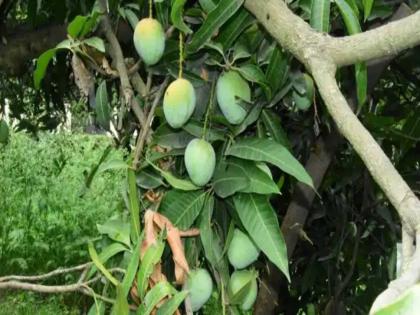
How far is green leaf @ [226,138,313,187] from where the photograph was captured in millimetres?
933

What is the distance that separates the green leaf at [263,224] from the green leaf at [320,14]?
0.68ft

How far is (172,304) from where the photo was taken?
88 cm

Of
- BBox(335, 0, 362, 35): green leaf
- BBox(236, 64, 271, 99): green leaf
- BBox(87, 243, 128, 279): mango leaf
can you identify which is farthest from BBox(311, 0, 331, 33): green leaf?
BBox(87, 243, 128, 279): mango leaf

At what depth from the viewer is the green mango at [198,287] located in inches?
38.3

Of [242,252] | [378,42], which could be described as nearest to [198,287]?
[242,252]

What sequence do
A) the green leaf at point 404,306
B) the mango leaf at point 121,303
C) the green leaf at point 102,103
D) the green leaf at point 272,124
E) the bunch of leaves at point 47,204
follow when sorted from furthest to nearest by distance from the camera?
the bunch of leaves at point 47,204 < the green leaf at point 102,103 < the green leaf at point 272,124 < the mango leaf at point 121,303 < the green leaf at point 404,306

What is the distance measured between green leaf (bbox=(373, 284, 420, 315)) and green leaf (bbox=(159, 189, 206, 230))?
61 cm

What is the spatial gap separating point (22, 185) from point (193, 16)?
3710 mm

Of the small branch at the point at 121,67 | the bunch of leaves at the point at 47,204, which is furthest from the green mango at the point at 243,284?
the bunch of leaves at the point at 47,204

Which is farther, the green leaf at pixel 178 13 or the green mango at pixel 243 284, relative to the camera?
the green mango at pixel 243 284

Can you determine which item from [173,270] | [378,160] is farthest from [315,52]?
[173,270]

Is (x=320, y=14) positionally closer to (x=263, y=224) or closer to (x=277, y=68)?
(x=277, y=68)

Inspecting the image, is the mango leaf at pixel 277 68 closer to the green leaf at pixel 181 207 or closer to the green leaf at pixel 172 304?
the green leaf at pixel 181 207

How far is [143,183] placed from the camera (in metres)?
1.03
